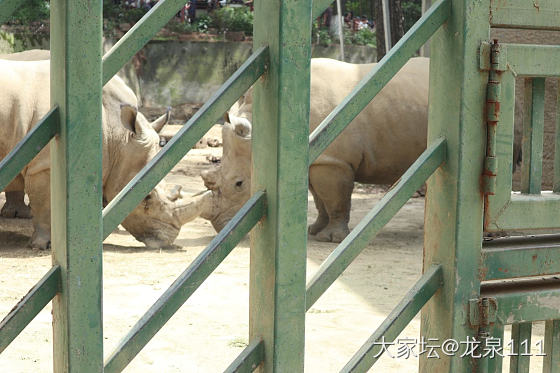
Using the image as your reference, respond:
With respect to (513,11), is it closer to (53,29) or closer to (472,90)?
(472,90)

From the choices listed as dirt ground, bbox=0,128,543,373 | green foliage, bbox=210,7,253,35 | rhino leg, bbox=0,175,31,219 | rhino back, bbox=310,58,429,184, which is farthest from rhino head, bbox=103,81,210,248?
green foliage, bbox=210,7,253,35

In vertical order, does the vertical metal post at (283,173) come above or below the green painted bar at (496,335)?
above

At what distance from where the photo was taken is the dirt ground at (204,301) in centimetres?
446

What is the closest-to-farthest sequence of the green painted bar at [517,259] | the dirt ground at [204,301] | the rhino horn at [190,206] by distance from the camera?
the green painted bar at [517,259]
the dirt ground at [204,301]
the rhino horn at [190,206]

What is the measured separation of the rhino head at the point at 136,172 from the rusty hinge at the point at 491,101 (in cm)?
532

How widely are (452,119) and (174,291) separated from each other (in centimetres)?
→ 89

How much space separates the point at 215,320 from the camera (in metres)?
5.21

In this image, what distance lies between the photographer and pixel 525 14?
7.90 ft

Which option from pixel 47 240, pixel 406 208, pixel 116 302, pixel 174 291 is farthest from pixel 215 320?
pixel 406 208

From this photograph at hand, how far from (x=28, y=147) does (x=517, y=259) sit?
1.37 metres

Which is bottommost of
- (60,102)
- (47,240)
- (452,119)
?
(47,240)

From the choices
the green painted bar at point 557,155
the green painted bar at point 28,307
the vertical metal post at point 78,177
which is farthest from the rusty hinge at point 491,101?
the green painted bar at point 28,307

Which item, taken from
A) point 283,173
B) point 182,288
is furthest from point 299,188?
point 182,288

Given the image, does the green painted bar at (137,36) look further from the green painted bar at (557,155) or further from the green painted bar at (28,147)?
the green painted bar at (557,155)
